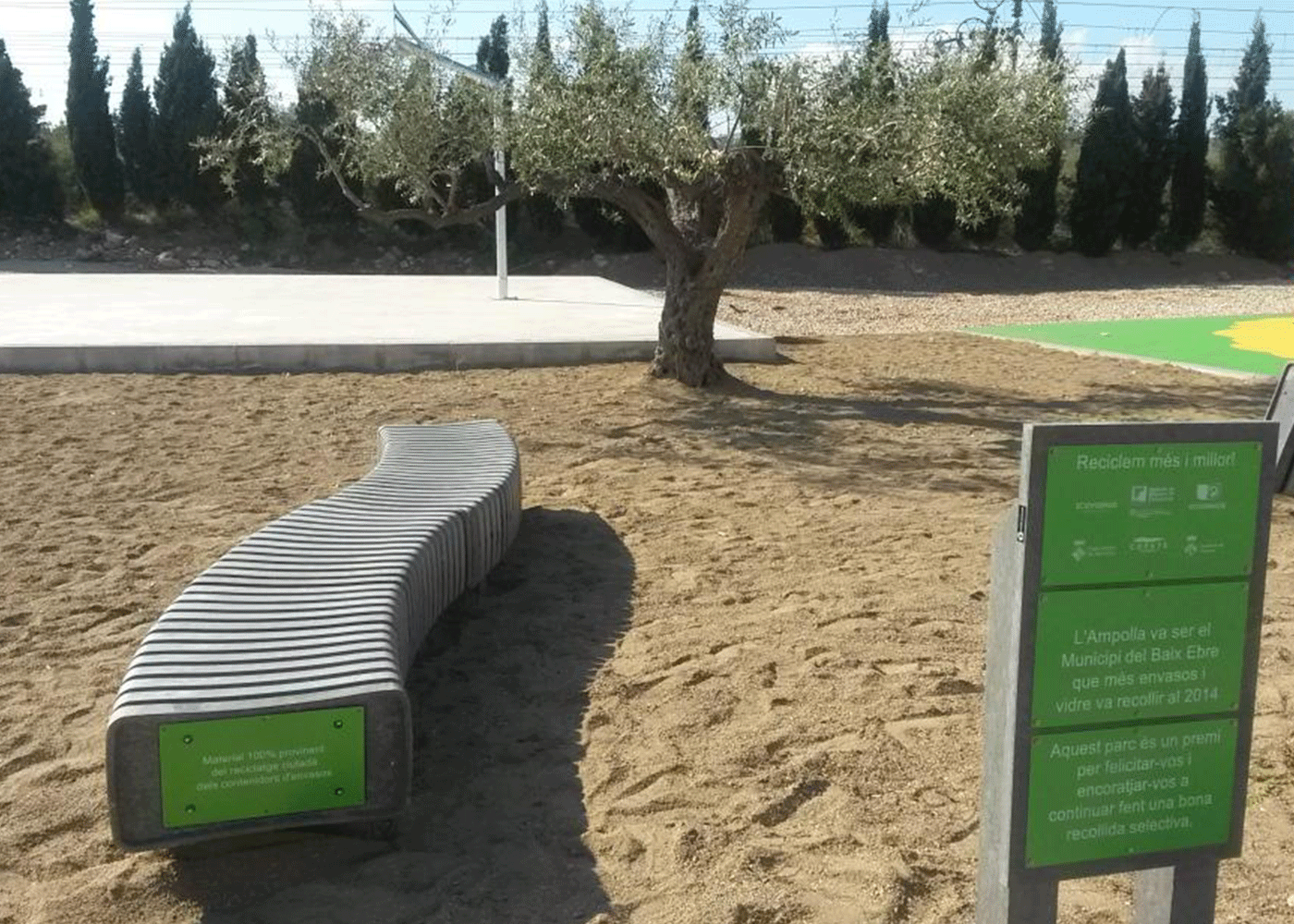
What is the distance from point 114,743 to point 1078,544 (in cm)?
205

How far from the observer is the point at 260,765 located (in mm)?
3174

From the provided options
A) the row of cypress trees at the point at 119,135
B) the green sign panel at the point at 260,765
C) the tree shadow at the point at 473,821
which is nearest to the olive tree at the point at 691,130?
the tree shadow at the point at 473,821

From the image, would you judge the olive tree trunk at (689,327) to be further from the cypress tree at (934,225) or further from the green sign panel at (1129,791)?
the cypress tree at (934,225)

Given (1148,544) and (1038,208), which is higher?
(1038,208)

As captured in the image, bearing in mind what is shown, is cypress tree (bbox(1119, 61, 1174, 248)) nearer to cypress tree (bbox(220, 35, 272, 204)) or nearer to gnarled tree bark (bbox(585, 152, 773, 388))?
cypress tree (bbox(220, 35, 272, 204))

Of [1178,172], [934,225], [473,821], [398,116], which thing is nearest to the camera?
[473,821]

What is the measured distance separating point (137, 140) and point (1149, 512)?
28.5m

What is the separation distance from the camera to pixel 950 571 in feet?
18.2

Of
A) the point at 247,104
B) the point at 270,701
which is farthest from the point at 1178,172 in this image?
the point at 270,701

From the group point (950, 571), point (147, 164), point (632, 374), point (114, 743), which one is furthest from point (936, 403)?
point (147, 164)

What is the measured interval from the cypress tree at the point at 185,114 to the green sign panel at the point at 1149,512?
87.9 ft

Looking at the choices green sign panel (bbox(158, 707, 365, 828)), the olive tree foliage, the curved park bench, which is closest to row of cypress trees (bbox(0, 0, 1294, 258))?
the olive tree foliage

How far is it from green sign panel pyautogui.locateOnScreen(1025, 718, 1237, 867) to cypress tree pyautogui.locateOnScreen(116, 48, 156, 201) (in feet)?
91.5

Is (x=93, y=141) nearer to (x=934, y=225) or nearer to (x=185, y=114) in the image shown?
(x=185, y=114)
